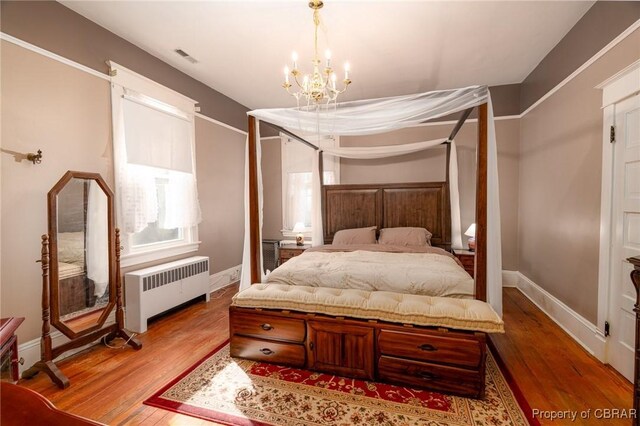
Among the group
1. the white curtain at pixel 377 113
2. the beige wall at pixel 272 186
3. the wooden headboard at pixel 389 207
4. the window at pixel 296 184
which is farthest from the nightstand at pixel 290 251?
the white curtain at pixel 377 113

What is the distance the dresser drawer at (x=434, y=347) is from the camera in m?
1.77

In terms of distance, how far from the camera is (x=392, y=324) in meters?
1.95

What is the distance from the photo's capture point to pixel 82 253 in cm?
238

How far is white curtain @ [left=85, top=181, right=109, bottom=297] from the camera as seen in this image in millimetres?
2432

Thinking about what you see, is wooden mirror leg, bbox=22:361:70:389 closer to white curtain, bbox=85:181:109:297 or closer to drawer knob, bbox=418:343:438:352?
white curtain, bbox=85:181:109:297

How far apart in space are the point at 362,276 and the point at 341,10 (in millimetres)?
2284

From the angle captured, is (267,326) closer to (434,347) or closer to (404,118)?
(434,347)

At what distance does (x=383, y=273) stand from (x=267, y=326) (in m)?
1.06

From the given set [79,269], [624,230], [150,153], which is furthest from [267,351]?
[624,230]

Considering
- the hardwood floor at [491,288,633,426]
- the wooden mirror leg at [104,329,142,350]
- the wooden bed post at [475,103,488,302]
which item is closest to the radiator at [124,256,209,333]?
the wooden mirror leg at [104,329,142,350]

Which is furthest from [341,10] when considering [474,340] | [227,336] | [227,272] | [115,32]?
[227,272]

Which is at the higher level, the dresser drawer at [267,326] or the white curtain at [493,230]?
the white curtain at [493,230]

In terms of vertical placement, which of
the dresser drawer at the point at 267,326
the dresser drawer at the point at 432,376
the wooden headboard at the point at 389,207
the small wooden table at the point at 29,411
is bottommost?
the dresser drawer at the point at 432,376

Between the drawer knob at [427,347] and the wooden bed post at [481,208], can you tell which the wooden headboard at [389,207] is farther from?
the drawer knob at [427,347]
